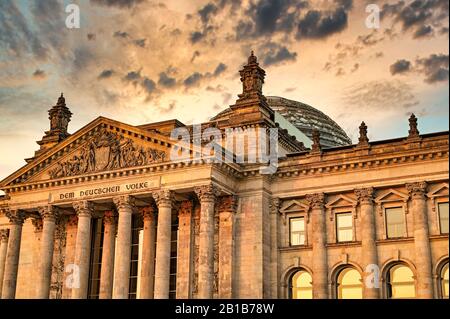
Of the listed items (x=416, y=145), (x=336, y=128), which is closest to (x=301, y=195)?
(x=416, y=145)

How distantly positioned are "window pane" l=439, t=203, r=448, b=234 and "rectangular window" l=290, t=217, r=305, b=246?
858 centimetres

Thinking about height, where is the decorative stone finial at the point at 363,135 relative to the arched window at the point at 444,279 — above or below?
above

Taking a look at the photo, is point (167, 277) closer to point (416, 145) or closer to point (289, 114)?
point (416, 145)

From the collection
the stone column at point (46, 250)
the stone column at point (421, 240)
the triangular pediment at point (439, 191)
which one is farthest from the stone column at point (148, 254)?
the triangular pediment at point (439, 191)

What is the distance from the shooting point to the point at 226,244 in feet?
146

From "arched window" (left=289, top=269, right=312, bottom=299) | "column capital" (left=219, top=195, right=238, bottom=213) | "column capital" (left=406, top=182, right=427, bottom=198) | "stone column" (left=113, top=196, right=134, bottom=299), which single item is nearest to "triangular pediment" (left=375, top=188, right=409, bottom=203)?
"column capital" (left=406, top=182, right=427, bottom=198)

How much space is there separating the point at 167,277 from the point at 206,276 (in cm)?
259

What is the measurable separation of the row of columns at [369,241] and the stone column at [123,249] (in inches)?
458

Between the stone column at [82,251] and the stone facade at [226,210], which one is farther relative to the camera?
the stone column at [82,251]

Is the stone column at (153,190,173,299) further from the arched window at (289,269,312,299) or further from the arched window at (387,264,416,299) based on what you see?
the arched window at (387,264,416,299)

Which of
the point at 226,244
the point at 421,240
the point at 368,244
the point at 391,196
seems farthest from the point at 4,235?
the point at 421,240

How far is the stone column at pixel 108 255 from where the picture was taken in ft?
155

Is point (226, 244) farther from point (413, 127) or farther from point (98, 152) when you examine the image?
point (413, 127)

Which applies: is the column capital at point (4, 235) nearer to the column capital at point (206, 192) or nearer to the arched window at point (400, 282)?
the column capital at point (206, 192)
